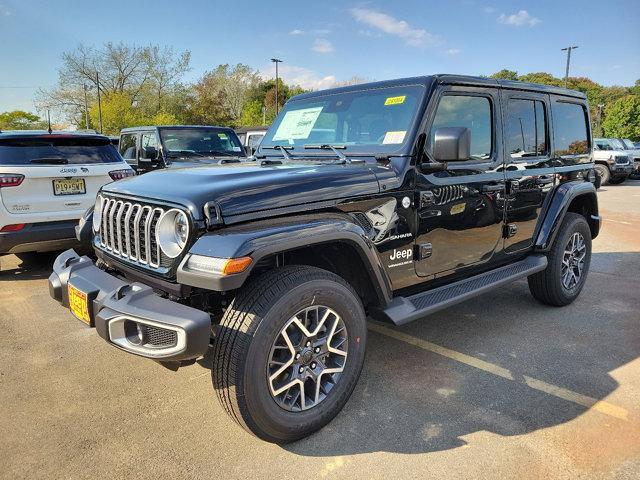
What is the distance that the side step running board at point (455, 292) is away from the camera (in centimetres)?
290

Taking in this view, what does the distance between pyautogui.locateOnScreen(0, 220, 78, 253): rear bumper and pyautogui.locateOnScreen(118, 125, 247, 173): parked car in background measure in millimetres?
3372

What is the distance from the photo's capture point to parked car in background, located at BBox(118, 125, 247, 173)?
8.40 m

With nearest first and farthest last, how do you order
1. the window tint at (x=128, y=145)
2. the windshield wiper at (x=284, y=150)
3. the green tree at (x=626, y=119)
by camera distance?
1. the windshield wiper at (x=284, y=150)
2. the window tint at (x=128, y=145)
3. the green tree at (x=626, y=119)

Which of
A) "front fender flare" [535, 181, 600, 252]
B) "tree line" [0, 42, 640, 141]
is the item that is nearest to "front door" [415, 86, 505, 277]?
"front fender flare" [535, 181, 600, 252]

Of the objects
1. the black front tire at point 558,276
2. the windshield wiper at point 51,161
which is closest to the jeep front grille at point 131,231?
the windshield wiper at point 51,161

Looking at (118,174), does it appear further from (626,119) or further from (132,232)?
(626,119)

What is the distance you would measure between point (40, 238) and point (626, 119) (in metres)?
50.7

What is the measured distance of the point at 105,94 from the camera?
151 ft

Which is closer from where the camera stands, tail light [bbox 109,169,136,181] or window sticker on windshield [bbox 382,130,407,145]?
window sticker on windshield [bbox 382,130,407,145]

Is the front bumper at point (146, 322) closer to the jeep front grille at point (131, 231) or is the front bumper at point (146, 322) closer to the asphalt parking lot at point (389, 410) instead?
A: the jeep front grille at point (131, 231)

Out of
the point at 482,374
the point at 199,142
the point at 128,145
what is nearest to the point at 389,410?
the point at 482,374

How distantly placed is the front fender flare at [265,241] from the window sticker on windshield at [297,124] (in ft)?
4.34

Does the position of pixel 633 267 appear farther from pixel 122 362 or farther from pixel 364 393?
pixel 122 362

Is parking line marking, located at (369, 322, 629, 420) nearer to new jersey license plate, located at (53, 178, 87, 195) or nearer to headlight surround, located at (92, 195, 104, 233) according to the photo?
headlight surround, located at (92, 195, 104, 233)
